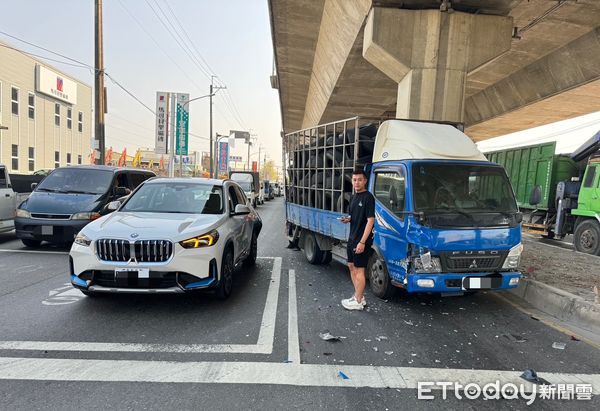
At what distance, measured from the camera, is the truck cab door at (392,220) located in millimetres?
5266

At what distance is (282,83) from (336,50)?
29.8 ft

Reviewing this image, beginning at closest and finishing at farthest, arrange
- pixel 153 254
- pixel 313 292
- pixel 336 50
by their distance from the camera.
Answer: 1. pixel 153 254
2. pixel 313 292
3. pixel 336 50

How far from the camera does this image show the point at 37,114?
3269 cm

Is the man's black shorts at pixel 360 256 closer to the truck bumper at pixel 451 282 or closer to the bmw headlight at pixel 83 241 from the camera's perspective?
the truck bumper at pixel 451 282

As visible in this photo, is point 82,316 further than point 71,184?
No

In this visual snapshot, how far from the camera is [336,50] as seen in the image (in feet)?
42.3

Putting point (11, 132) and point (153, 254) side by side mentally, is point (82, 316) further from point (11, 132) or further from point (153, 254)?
point (11, 132)

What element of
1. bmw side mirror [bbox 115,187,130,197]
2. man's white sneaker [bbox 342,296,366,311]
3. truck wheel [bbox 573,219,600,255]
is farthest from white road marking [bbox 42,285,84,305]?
truck wheel [bbox 573,219,600,255]

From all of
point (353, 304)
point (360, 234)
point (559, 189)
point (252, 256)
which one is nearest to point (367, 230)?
point (360, 234)

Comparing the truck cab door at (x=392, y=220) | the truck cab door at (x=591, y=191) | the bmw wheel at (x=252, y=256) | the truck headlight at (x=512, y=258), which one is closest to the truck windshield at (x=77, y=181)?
the bmw wheel at (x=252, y=256)

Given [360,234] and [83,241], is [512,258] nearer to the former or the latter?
[360,234]

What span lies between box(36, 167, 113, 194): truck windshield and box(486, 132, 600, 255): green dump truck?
34.1 ft

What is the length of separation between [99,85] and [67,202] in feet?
35.7

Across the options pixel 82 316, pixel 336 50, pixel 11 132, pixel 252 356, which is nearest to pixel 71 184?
pixel 82 316
